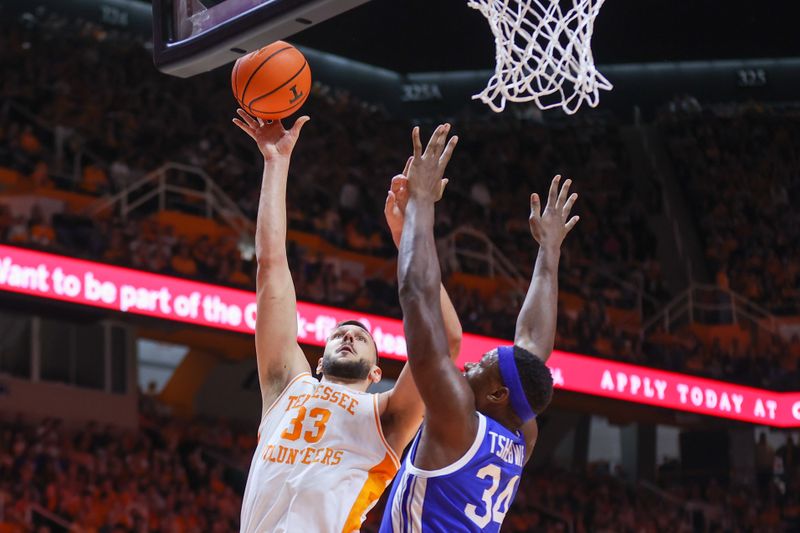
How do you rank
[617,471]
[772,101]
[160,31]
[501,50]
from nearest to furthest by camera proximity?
[160,31]
[501,50]
[617,471]
[772,101]

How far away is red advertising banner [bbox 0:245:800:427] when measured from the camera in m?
10.2

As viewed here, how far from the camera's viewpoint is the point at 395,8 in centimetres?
2003

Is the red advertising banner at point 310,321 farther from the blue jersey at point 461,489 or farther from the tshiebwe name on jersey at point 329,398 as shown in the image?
the blue jersey at point 461,489

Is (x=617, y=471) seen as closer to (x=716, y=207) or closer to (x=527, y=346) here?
(x=716, y=207)

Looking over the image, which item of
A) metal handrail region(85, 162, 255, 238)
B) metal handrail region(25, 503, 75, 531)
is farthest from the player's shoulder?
metal handrail region(85, 162, 255, 238)

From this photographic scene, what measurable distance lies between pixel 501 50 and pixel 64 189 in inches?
347

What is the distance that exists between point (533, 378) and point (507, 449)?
0.20 metres

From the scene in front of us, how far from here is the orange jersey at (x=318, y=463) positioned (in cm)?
409

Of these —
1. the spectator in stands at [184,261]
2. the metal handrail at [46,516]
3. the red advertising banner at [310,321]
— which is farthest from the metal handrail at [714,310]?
the metal handrail at [46,516]

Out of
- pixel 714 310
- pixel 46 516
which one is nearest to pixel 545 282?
pixel 46 516

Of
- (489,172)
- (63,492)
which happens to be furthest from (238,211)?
(489,172)

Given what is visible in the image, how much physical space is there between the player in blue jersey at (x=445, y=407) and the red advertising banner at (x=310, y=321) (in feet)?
22.4

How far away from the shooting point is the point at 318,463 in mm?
4148

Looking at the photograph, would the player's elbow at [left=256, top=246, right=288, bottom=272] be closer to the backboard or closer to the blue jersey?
the backboard
